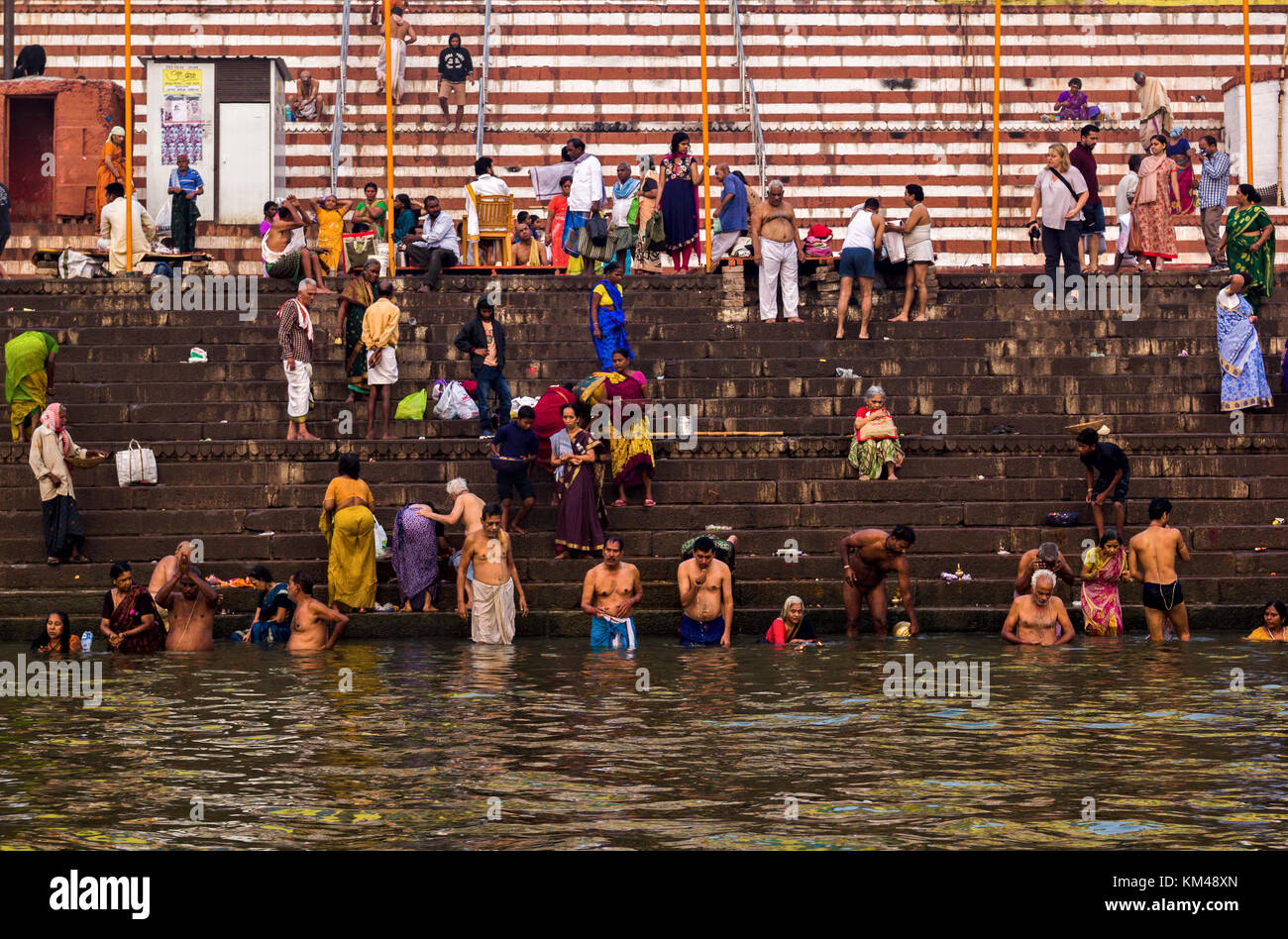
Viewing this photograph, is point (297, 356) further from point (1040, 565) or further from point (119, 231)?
point (1040, 565)

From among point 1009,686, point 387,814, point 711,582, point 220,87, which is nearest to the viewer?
point 387,814

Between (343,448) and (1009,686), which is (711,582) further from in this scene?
(343,448)

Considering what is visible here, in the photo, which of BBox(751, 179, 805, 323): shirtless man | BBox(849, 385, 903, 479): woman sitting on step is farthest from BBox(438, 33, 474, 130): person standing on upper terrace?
BBox(849, 385, 903, 479): woman sitting on step

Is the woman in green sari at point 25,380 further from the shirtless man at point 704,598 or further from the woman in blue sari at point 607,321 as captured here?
the shirtless man at point 704,598

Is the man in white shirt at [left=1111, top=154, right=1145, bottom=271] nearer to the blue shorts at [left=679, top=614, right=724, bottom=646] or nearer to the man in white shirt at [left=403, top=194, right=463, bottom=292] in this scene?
the man in white shirt at [left=403, top=194, right=463, bottom=292]

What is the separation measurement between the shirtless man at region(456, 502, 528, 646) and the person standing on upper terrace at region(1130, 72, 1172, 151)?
37.9 ft

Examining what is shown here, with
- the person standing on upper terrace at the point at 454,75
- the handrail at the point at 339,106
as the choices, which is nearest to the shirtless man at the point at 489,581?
the handrail at the point at 339,106

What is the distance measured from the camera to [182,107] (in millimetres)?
20719

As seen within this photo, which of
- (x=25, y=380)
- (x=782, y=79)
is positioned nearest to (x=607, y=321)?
(x=25, y=380)

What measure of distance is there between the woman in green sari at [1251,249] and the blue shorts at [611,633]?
7.63 metres

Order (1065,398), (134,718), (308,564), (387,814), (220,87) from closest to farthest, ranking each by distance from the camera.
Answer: (387,814), (134,718), (308,564), (1065,398), (220,87)

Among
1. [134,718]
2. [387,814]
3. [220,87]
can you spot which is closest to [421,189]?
[220,87]

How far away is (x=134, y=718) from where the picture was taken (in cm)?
1008
